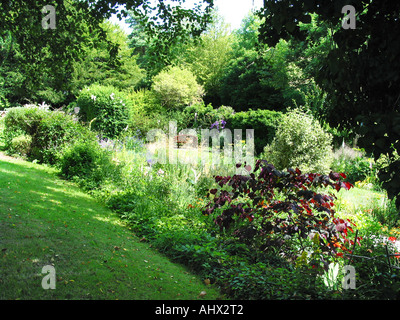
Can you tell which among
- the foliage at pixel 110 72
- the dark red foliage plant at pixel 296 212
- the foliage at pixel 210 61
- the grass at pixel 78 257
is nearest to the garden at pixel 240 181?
the dark red foliage plant at pixel 296 212

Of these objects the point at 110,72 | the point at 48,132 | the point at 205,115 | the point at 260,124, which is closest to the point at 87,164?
the point at 48,132

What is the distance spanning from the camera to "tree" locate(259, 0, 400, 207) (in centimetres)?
184

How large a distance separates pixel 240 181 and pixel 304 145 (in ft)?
16.3

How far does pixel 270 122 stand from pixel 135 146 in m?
6.73

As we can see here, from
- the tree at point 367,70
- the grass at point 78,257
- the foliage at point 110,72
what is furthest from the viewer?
the foliage at point 110,72

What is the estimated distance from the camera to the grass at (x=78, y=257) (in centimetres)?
272

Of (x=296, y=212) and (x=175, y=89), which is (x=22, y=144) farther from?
(x=175, y=89)

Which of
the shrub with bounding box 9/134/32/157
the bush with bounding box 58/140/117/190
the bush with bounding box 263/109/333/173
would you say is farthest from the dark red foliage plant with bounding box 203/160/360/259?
the shrub with bounding box 9/134/32/157

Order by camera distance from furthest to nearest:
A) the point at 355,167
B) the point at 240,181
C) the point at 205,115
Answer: the point at 205,115, the point at 355,167, the point at 240,181

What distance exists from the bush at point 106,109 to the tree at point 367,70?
11.4 metres

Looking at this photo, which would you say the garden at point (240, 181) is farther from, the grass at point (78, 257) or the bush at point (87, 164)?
the grass at point (78, 257)

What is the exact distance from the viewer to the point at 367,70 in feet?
7.25

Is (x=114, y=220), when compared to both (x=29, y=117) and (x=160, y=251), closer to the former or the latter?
(x=160, y=251)
